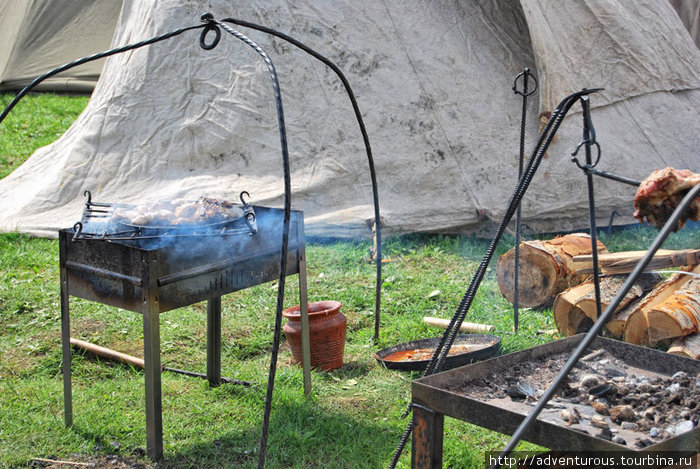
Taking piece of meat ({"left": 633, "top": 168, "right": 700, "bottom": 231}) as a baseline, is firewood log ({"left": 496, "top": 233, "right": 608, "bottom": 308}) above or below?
below

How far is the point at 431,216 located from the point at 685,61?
2959 mm

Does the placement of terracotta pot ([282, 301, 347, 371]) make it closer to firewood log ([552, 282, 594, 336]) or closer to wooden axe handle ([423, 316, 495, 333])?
wooden axe handle ([423, 316, 495, 333])

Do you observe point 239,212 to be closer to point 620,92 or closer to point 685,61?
point 620,92

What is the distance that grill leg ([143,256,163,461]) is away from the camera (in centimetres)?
290

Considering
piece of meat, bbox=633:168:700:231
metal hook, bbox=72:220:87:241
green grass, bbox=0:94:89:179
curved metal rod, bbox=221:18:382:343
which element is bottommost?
metal hook, bbox=72:220:87:241

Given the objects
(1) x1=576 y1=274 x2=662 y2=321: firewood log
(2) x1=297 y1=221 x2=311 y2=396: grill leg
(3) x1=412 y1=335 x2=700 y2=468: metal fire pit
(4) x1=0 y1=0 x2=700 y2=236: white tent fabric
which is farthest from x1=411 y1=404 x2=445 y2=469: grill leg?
(4) x1=0 y1=0 x2=700 y2=236: white tent fabric

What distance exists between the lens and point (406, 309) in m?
5.02

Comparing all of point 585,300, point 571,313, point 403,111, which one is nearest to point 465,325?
point 571,313

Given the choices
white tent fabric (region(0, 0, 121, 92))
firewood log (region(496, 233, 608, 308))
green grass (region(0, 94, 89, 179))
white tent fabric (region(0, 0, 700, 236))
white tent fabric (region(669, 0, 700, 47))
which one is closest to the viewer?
firewood log (region(496, 233, 608, 308))

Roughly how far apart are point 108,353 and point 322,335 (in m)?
1.31

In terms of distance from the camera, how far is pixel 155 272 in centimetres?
291

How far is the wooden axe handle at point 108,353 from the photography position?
407cm

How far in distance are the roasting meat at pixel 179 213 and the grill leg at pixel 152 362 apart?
35 cm

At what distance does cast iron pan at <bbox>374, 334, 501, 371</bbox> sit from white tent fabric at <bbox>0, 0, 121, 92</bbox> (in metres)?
8.89
